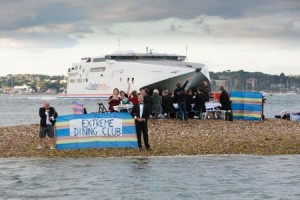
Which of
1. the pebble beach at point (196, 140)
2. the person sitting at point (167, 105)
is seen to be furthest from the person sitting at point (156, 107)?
the pebble beach at point (196, 140)

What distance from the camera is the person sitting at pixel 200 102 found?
32.3 m

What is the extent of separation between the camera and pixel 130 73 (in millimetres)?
82875

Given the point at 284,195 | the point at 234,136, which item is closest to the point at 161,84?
the point at 234,136

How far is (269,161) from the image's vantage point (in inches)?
810

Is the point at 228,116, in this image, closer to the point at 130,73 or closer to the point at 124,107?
the point at 124,107

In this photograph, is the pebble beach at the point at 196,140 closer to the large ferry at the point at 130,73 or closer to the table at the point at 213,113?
the table at the point at 213,113

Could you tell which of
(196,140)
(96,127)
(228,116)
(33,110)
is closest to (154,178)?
(96,127)

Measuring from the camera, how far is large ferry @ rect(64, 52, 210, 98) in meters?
77.5

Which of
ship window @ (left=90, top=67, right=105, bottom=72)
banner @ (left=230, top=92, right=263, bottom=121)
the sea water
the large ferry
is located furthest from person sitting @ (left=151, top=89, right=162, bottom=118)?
ship window @ (left=90, top=67, right=105, bottom=72)

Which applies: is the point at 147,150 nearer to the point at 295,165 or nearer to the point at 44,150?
the point at 44,150

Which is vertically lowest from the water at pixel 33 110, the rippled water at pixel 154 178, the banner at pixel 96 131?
the rippled water at pixel 154 178

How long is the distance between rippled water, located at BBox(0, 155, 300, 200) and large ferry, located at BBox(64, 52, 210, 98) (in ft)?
172

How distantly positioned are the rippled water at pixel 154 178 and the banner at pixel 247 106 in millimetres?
12418

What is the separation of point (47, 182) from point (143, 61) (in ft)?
222
